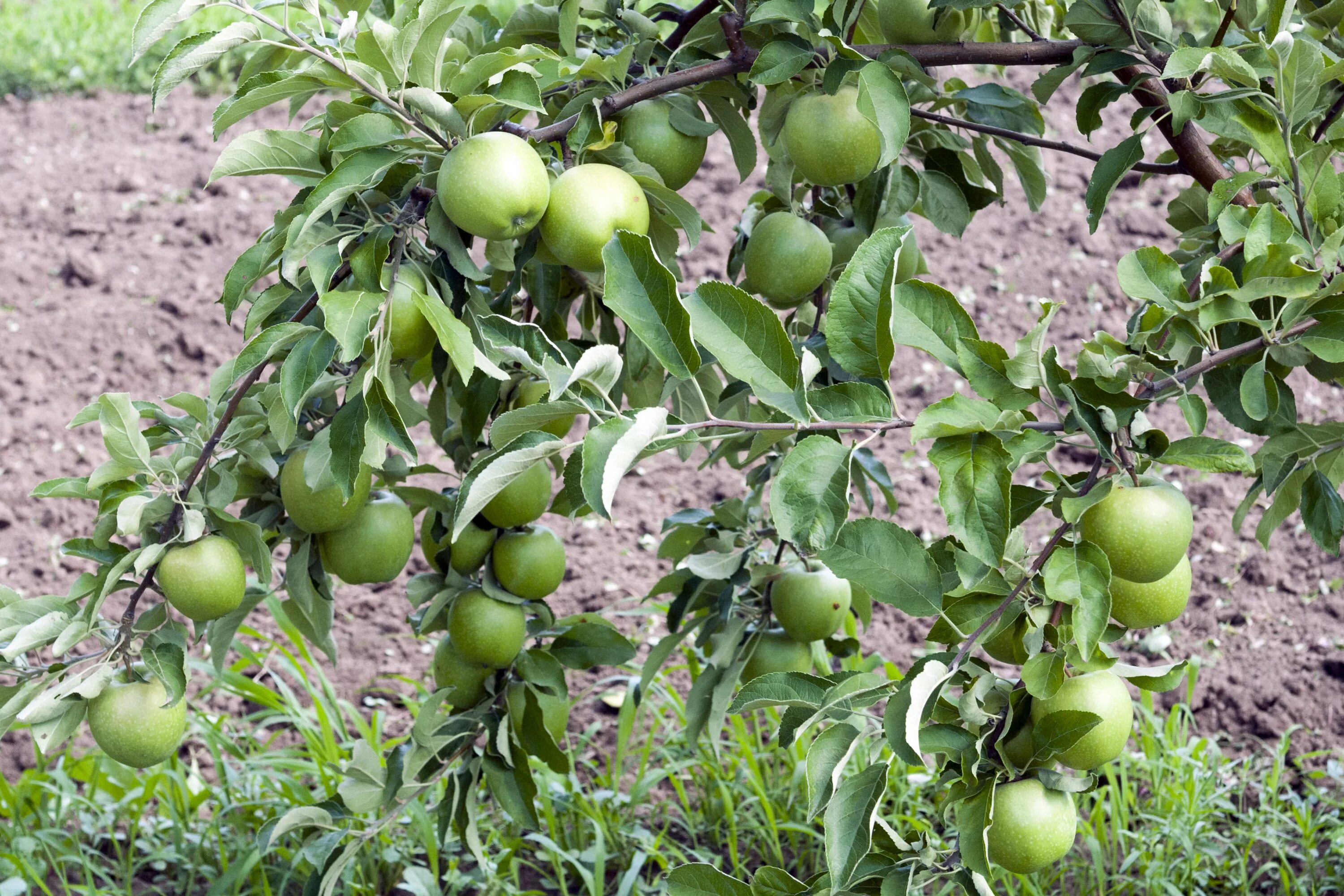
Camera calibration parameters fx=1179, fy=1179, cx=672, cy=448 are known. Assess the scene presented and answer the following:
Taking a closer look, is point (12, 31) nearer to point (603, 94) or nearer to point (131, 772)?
point (131, 772)

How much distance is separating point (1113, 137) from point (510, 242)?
3526mm

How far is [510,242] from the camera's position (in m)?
1.30

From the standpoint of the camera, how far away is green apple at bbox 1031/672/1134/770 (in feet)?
3.22

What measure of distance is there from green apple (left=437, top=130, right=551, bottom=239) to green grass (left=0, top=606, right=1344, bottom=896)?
1241 millimetres

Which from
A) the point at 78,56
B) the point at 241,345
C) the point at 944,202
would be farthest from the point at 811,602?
the point at 78,56

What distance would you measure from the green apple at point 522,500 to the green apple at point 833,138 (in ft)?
1.62

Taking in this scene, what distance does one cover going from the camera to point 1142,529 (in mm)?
895

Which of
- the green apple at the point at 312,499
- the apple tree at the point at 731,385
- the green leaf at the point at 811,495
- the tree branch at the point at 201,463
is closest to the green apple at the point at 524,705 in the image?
the apple tree at the point at 731,385

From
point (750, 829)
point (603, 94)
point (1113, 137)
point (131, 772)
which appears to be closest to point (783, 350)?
point (603, 94)

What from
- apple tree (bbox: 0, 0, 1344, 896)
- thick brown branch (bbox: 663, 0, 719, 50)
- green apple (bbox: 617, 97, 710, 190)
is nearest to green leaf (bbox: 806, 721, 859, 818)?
apple tree (bbox: 0, 0, 1344, 896)

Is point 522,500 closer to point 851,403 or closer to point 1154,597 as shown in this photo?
point 851,403

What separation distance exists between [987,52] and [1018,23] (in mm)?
275

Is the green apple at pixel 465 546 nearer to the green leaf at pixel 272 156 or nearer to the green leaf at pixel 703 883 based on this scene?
the green leaf at pixel 272 156

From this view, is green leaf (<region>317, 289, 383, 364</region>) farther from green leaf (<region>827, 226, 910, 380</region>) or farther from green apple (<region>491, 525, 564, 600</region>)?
green apple (<region>491, 525, 564, 600</region>)
